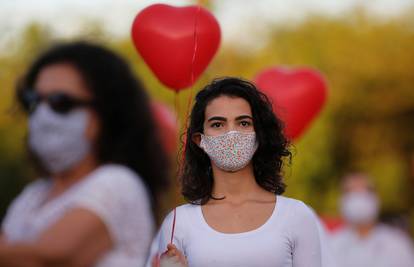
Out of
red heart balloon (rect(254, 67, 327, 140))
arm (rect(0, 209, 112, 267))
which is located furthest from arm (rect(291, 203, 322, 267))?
red heart balloon (rect(254, 67, 327, 140))

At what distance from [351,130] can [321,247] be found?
2320cm

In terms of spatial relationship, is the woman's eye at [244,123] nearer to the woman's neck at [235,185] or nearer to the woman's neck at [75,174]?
the woman's neck at [235,185]

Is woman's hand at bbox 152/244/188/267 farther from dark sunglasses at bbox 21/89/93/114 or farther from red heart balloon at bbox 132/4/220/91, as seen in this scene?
dark sunglasses at bbox 21/89/93/114

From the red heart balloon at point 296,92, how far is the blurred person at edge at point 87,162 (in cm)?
105

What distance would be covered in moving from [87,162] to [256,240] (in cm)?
144

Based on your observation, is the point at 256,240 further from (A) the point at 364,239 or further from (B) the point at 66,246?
(A) the point at 364,239

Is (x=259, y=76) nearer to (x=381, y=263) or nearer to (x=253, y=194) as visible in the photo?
(x=253, y=194)

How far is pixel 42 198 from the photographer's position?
4160 mm

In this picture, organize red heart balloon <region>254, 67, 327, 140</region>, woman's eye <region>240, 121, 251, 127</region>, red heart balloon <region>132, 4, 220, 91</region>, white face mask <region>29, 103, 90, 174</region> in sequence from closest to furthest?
woman's eye <region>240, 121, 251, 127</region>, red heart balloon <region>132, 4, 220, 91</region>, white face mask <region>29, 103, 90, 174</region>, red heart balloon <region>254, 67, 327, 140</region>

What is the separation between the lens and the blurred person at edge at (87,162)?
12.5 feet

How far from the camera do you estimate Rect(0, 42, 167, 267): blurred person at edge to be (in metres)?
3.82

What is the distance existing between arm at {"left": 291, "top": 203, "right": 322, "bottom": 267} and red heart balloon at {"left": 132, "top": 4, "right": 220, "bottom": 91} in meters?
0.95

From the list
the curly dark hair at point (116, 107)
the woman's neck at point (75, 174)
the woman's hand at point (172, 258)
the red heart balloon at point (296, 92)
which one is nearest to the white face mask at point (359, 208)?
the red heart balloon at point (296, 92)

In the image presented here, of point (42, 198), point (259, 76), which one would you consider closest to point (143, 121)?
point (42, 198)
